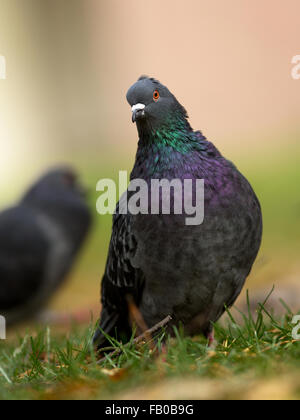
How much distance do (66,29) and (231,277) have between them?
56.5ft

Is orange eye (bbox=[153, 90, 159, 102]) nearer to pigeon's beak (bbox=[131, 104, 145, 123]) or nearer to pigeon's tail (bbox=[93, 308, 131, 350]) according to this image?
pigeon's beak (bbox=[131, 104, 145, 123])

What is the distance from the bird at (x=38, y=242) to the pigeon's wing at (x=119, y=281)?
3258mm

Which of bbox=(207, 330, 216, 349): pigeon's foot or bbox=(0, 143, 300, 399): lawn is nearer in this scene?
bbox=(0, 143, 300, 399): lawn

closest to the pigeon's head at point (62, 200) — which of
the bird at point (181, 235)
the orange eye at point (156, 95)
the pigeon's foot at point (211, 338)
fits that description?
the bird at point (181, 235)

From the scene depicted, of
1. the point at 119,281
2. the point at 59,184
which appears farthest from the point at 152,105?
the point at 59,184

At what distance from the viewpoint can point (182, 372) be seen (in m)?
2.62

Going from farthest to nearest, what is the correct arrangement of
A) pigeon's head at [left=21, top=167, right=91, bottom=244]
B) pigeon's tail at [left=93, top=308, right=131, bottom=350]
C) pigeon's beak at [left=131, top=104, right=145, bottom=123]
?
pigeon's head at [left=21, top=167, right=91, bottom=244], pigeon's tail at [left=93, top=308, right=131, bottom=350], pigeon's beak at [left=131, top=104, right=145, bottom=123]

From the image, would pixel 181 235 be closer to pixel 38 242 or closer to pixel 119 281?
pixel 119 281

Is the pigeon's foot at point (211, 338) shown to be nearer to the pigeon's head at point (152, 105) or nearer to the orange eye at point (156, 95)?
the pigeon's head at point (152, 105)

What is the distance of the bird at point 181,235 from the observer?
339cm

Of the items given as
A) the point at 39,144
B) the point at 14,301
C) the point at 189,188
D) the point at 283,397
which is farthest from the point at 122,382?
the point at 39,144

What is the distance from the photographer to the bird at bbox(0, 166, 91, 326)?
7.06 m

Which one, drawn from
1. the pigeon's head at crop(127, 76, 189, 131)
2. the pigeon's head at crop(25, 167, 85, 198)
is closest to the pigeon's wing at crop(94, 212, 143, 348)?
the pigeon's head at crop(127, 76, 189, 131)

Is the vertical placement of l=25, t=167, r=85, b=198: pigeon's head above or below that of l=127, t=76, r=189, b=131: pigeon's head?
above
